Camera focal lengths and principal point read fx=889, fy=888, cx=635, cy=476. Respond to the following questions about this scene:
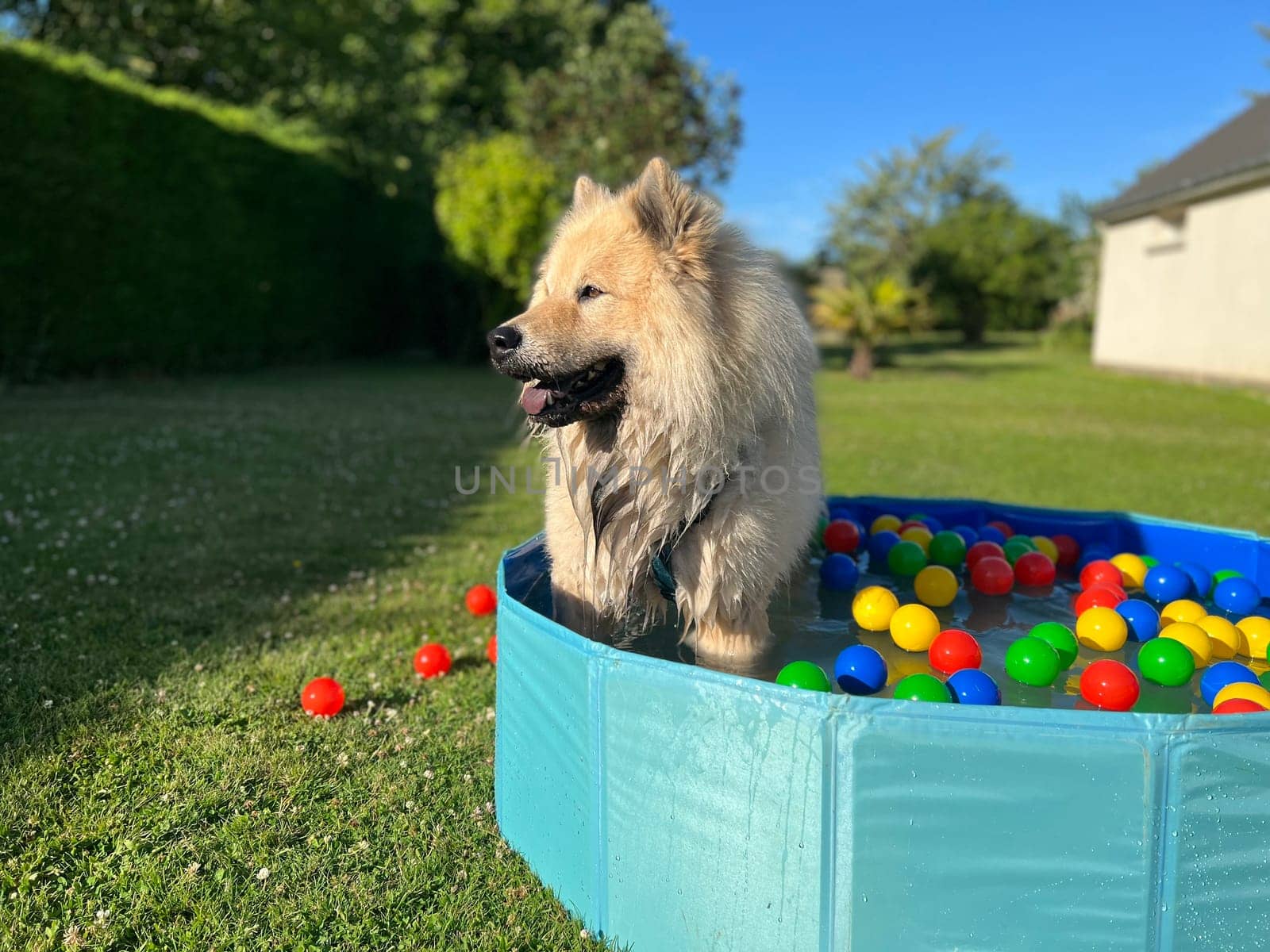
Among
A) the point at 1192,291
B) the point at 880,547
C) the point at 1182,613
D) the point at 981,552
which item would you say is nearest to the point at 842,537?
the point at 880,547

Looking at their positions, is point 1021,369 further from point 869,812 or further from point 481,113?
point 869,812

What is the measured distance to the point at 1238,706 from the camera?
8.05 feet

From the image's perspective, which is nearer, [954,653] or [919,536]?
[954,653]

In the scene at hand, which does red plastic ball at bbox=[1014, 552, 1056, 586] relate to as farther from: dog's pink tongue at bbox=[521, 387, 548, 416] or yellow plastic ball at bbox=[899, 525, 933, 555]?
dog's pink tongue at bbox=[521, 387, 548, 416]

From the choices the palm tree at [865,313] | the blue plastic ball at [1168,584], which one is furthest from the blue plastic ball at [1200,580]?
the palm tree at [865,313]

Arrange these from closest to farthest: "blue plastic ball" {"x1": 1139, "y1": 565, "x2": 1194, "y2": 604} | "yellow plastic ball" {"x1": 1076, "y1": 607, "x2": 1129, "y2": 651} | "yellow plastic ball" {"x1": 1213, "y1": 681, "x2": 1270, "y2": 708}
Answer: "yellow plastic ball" {"x1": 1213, "y1": 681, "x2": 1270, "y2": 708}
"yellow plastic ball" {"x1": 1076, "y1": 607, "x2": 1129, "y2": 651}
"blue plastic ball" {"x1": 1139, "y1": 565, "x2": 1194, "y2": 604}

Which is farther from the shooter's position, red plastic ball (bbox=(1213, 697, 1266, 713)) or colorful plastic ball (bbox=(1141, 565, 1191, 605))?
colorful plastic ball (bbox=(1141, 565, 1191, 605))

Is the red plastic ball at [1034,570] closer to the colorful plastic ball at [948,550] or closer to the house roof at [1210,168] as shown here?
the colorful plastic ball at [948,550]

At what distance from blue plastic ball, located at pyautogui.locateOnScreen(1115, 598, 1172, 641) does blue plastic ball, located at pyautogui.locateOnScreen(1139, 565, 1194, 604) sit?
561 millimetres

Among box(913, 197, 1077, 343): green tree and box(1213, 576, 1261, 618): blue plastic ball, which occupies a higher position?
box(913, 197, 1077, 343): green tree

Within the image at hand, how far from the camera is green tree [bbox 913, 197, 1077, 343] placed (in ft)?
129

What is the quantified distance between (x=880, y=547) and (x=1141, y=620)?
5.01ft

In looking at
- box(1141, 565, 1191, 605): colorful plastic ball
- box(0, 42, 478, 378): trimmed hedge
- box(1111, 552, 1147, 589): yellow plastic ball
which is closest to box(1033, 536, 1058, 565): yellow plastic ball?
box(1111, 552, 1147, 589): yellow plastic ball

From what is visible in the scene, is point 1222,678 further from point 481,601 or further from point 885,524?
point 481,601
